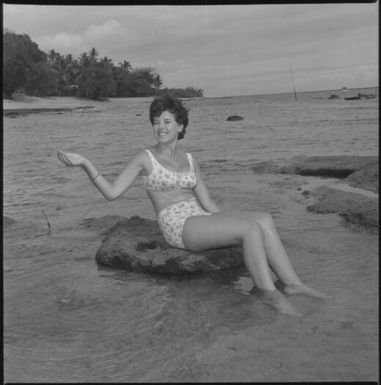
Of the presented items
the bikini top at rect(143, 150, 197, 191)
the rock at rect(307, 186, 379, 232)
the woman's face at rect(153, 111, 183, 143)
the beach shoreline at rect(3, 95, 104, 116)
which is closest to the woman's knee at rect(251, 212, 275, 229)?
the bikini top at rect(143, 150, 197, 191)

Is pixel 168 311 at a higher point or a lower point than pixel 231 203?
lower

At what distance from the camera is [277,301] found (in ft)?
11.4

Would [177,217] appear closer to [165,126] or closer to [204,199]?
[204,199]

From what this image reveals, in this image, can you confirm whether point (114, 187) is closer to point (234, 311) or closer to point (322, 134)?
point (234, 311)

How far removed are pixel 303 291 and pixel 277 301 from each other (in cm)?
24

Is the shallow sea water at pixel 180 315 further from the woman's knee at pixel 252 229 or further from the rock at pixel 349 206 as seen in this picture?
the woman's knee at pixel 252 229

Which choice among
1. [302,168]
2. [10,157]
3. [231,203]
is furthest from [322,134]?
[231,203]

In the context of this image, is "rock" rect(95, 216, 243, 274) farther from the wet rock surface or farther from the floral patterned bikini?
the wet rock surface

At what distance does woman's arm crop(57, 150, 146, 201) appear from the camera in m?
3.55

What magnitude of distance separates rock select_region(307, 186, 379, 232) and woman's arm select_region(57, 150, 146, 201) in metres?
2.48

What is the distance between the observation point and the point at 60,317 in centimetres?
355

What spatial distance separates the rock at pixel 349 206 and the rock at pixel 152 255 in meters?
1.57

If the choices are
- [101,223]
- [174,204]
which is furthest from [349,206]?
[101,223]

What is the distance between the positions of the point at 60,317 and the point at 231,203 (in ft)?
12.1
